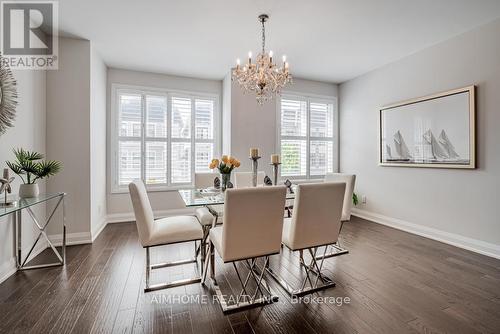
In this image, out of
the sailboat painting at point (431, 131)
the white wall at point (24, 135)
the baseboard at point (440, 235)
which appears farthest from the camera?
the sailboat painting at point (431, 131)

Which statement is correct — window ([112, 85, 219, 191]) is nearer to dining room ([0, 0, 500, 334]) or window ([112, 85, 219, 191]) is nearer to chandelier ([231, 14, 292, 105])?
dining room ([0, 0, 500, 334])

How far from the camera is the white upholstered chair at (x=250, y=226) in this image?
5.52 ft

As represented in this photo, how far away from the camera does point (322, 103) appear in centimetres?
516

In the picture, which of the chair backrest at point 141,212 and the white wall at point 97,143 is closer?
the chair backrest at point 141,212

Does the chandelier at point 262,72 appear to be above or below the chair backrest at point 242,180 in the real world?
above

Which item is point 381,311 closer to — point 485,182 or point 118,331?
point 118,331

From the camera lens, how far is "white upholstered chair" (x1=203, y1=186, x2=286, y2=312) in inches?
66.2

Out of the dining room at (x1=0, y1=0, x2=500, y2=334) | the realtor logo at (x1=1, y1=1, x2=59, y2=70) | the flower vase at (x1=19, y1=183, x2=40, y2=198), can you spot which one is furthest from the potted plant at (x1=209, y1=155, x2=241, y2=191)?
the realtor logo at (x1=1, y1=1, x2=59, y2=70)

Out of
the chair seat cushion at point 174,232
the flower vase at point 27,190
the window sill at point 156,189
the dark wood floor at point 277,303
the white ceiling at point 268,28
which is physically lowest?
the dark wood floor at point 277,303

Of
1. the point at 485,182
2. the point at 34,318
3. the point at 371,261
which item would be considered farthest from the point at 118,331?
the point at 485,182

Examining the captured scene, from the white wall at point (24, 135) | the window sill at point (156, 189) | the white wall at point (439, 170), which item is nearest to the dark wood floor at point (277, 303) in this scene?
the white wall at point (24, 135)

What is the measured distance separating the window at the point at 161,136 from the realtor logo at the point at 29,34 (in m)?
1.16

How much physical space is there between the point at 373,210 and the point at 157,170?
4.17 meters

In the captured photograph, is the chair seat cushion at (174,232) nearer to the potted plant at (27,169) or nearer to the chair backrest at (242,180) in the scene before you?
the chair backrest at (242,180)
